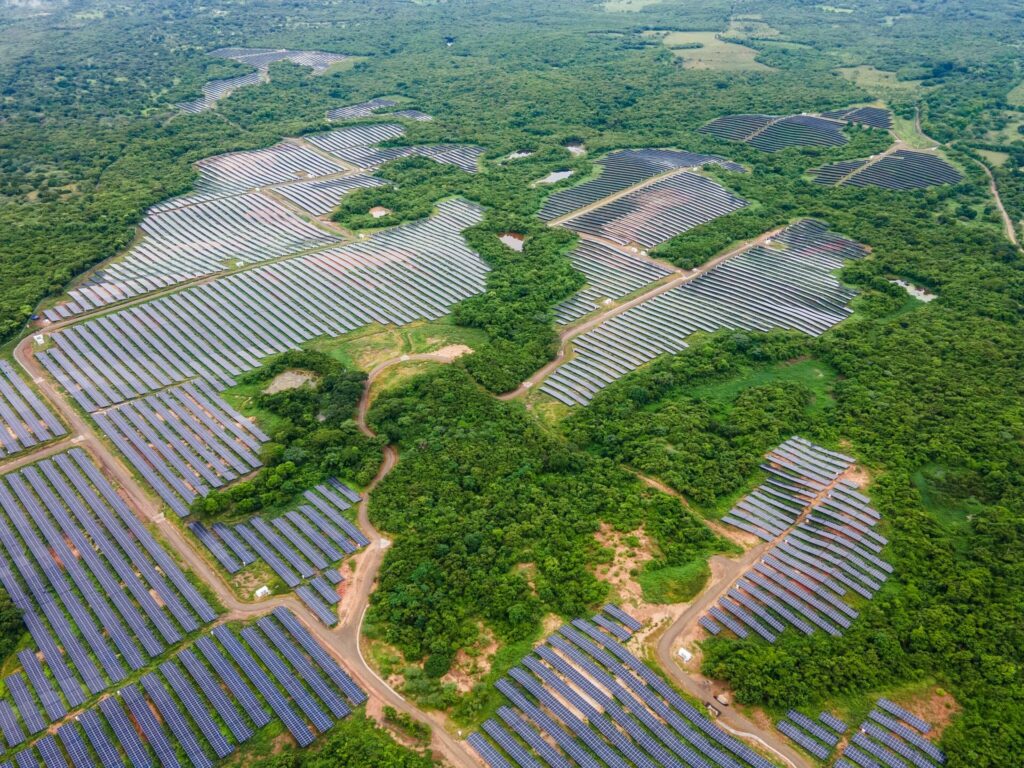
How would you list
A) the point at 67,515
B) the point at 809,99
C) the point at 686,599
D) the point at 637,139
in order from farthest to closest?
1. the point at 809,99
2. the point at 637,139
3. the point at 67,515
4. the point at 686,599

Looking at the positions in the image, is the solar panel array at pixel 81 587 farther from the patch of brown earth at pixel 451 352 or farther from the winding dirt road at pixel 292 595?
the patch of brown earth at pixel 451 352

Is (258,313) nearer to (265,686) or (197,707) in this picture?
(265,686)

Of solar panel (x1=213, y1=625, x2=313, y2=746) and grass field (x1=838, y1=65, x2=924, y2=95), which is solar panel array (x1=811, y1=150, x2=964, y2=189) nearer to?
grass field (x1=838, y1=65, x2=924, y2=95)

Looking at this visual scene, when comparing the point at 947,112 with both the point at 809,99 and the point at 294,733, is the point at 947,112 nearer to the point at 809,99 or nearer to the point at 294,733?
the point at 809,99

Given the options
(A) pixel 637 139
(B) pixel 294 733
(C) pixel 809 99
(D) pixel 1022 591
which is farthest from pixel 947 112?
(B) pixel 294 733

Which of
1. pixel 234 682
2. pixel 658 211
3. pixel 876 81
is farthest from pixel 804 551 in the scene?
pixel 876 81
